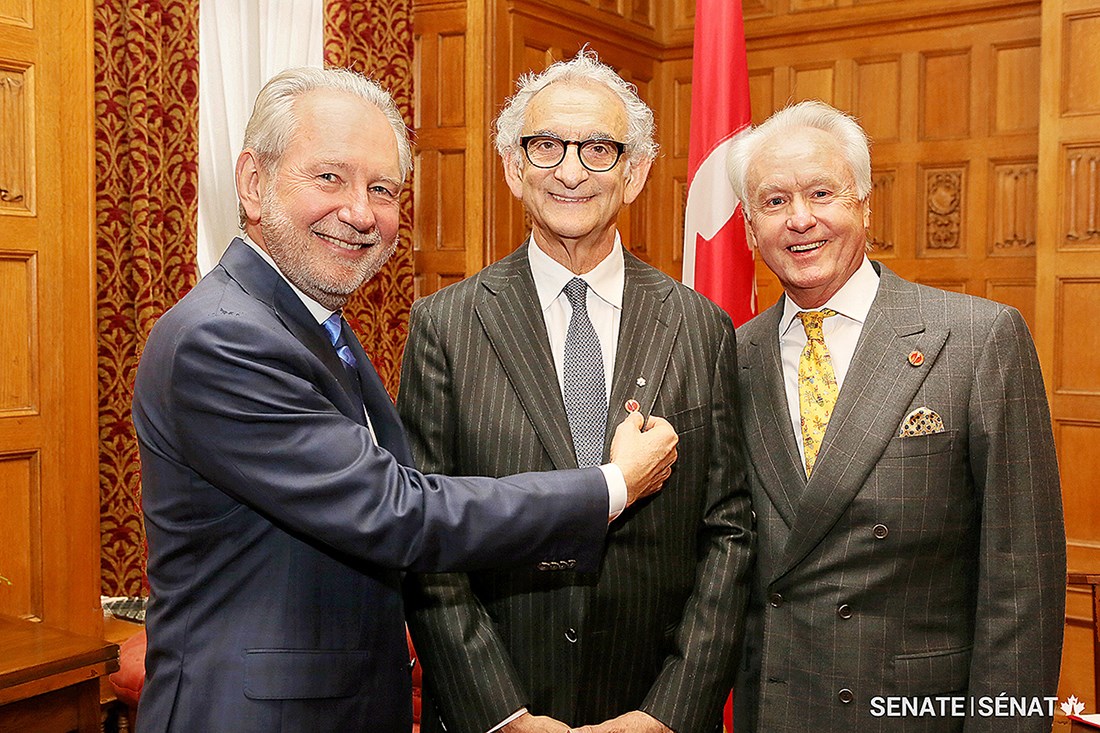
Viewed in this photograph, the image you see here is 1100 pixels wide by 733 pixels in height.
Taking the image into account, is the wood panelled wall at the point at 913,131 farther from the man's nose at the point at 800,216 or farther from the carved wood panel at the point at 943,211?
the man's nose at the point at 800,216

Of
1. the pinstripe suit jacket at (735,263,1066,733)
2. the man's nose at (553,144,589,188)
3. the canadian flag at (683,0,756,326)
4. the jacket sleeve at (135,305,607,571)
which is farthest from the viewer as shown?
the canadian flag at (683,0,756,326)

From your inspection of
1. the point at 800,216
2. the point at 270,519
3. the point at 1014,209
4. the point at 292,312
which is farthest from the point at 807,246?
the point at 1014,209

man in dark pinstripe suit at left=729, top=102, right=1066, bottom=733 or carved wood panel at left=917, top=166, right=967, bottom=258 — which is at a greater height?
carved wood panel at left=917, top=166, right=967, bottom=258

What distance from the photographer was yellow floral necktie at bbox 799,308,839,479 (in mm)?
2000

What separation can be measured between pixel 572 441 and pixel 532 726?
1.60 ft

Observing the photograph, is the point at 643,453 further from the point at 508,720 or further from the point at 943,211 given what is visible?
the point at 943,211

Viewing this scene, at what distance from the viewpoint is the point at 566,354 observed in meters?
1.98

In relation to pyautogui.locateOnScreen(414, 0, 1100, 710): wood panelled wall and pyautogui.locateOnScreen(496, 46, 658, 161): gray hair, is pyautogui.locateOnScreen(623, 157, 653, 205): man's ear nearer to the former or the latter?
pyautogui.locateOnScreen(496, 46, 658, 161): gray hair

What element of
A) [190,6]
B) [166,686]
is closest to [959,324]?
[166,686]

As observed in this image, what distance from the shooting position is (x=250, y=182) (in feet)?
5.63

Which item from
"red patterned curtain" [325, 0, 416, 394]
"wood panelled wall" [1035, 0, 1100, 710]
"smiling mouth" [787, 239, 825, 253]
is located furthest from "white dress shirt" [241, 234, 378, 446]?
"wood panelled wall" [1035, 0, 1100, 710]

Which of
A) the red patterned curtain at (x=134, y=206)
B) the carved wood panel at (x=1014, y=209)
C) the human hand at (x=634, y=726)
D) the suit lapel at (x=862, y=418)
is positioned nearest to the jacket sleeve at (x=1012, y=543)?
the suit lapel at (x=862, y=418)

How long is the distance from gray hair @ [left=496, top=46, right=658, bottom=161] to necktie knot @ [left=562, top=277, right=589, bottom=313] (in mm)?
253

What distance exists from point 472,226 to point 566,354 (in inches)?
120
